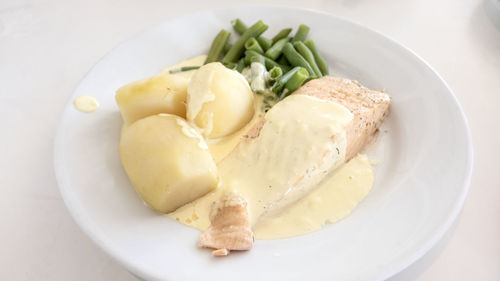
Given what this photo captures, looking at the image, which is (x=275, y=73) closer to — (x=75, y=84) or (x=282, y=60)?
(x=282, y=60)

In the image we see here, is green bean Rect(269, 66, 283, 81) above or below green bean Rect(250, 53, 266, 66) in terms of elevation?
below

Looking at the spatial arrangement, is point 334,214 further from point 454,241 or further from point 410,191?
→ point 454,241

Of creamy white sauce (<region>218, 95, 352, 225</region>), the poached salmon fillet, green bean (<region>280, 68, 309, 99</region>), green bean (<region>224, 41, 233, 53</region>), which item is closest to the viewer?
the poached salmon fillet

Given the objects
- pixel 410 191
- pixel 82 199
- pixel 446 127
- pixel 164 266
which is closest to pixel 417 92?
pixel 446 127

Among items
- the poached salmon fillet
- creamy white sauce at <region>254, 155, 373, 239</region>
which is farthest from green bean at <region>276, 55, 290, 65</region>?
creamy white sauce at <region>254, 155, 373, 239</region>

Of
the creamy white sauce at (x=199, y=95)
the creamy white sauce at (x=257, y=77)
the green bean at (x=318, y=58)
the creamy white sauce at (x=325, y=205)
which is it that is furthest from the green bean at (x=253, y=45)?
the creamy white sauce at (x=325, y=205)

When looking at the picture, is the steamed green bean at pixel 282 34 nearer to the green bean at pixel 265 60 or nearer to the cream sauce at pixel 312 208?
the green bean at pixel 265 60

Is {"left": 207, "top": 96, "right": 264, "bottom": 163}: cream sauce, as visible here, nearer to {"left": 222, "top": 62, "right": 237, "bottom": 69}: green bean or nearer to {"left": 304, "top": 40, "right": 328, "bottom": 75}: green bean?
{"left": 222, "top": 62, "right": 237, "bottom": 69}: green bean

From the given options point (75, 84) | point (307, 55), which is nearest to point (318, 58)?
point (307, 55)

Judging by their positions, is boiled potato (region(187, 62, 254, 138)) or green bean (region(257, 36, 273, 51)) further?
green bean (region(257, 36, 273, 51))
